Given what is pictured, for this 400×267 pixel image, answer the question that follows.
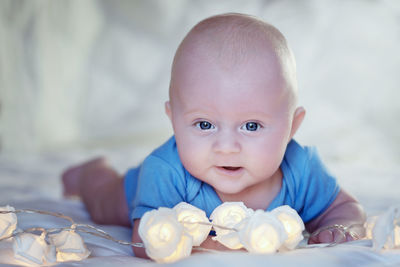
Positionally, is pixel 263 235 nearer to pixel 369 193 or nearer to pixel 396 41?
pixel 369 193

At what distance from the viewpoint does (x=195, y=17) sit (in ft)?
8.37

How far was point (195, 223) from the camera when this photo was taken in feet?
3.25

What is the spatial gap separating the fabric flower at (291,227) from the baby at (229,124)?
0.41 feet

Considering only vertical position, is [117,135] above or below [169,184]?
above

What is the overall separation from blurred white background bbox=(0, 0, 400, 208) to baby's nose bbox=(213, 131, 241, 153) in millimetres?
1180

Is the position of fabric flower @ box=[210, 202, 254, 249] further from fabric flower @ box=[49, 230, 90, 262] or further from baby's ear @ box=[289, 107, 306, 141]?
baby's ear @ box=[289, 107, 306, 141]

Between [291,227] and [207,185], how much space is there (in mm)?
376

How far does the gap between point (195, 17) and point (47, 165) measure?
0.97m

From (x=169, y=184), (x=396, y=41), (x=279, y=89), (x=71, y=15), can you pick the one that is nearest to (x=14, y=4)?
(x=71, y=15)

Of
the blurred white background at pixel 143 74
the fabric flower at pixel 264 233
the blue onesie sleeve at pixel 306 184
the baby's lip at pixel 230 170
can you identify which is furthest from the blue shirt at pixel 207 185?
the blurred white background at pixel 143 74

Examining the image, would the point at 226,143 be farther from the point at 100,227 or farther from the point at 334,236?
the point at 100,227

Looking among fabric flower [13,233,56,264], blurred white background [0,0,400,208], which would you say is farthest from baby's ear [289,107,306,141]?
blurred white background [0,0,400,208]

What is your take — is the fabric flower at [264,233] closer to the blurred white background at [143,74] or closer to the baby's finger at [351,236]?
the baby's finger at [351,236]

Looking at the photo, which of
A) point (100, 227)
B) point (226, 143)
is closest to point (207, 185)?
point (226, 143)
